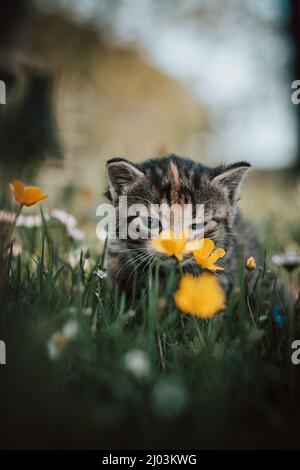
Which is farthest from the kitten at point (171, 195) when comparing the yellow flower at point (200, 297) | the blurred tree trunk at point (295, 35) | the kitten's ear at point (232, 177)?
the blurred tree trunk at point (295, 35)

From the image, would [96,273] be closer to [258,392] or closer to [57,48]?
[258,392]

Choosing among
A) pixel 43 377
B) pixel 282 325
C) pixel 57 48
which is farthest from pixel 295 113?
pixel 43 377

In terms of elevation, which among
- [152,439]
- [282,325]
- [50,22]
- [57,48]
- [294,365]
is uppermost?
[50,22]

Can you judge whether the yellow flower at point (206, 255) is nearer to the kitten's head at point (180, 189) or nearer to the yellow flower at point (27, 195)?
the kitten's head at point (180, 189)

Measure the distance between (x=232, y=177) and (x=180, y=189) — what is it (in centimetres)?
34

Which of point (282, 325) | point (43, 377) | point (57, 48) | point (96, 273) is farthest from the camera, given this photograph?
point (57, 48)

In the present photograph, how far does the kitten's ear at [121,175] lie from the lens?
2.28 meters

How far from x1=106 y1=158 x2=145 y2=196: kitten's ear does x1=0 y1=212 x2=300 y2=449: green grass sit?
73cm

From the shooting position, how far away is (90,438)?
116cm

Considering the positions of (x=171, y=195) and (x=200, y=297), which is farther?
(x=171, y=195)

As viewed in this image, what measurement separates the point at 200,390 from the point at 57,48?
10.5m

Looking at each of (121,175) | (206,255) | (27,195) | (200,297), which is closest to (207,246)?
(206,255)

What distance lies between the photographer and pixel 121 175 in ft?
7.75

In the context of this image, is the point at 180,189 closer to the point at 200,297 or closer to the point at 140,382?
the point at 200,297
